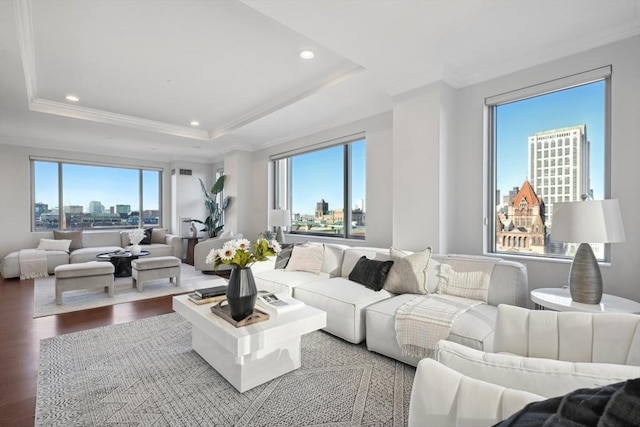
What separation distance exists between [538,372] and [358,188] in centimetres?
421

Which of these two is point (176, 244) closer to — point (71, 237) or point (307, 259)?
point (71, 237)

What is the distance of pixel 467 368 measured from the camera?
0.92 m

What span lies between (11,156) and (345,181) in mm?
6960

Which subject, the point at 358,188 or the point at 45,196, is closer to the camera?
the point at 358,188

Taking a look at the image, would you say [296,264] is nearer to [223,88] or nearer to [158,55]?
[223,88]

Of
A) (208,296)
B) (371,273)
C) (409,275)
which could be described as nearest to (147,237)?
(208,296)

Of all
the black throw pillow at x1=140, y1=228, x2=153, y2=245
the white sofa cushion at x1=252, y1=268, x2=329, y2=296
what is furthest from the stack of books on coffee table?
the black throw pillow at x1=140, y1=228, x2=153, y2=245

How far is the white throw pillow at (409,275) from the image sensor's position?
2953 millimetres

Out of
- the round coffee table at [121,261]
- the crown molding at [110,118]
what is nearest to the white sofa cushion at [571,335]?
the round coffee table at [121,261]

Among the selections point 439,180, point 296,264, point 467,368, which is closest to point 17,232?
point 296,264

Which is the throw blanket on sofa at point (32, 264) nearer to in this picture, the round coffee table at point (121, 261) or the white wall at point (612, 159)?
the round coffee table at point (121, 261)

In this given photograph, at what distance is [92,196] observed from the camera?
293 inches

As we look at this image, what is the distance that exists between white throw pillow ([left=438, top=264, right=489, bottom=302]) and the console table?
38 centimetres

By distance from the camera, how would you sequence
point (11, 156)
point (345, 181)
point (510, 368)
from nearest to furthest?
1. point (510, 368)
2. point (345, 181)
3. point (11, 156)
